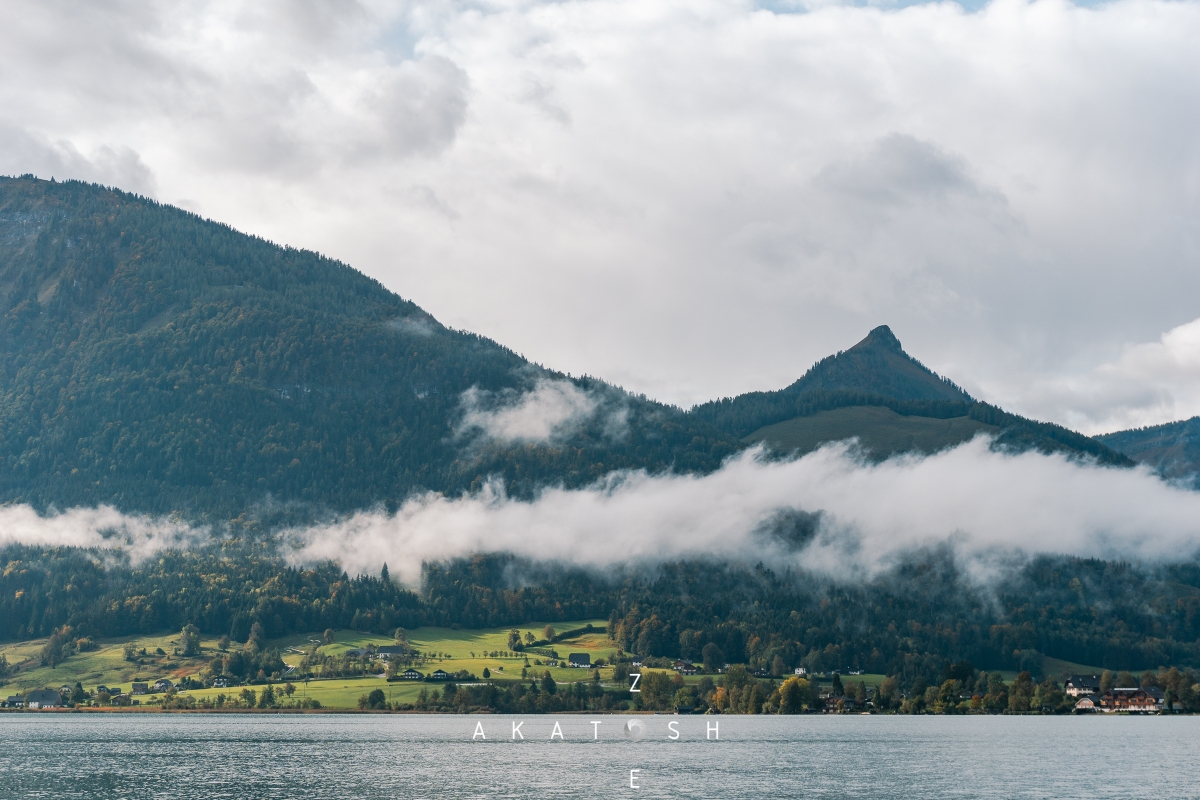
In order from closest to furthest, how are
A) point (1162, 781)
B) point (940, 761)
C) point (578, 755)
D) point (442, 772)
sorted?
point (1162, 781)
point (442, 772)
point (940, 761)
point (578, 755)

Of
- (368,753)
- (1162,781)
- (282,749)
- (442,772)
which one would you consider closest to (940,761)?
(1162,781)

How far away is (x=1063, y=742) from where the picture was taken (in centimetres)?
18000

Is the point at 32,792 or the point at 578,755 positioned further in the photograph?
the point at 578,755

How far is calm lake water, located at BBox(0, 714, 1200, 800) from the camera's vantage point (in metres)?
121

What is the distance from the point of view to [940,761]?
15088cm

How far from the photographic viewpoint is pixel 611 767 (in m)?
146

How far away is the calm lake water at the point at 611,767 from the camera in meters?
121

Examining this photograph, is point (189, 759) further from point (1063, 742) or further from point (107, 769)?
point (1063, 742)

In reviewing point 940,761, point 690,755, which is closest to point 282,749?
point 690,755

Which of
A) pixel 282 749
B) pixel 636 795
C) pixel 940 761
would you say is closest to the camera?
pixel 636 795

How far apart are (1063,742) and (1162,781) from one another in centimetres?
5571

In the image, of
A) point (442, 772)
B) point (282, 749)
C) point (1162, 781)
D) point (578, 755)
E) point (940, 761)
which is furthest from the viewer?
point (282, 749)

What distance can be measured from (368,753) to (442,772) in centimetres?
3223

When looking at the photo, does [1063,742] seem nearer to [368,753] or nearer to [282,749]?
[368,753]
